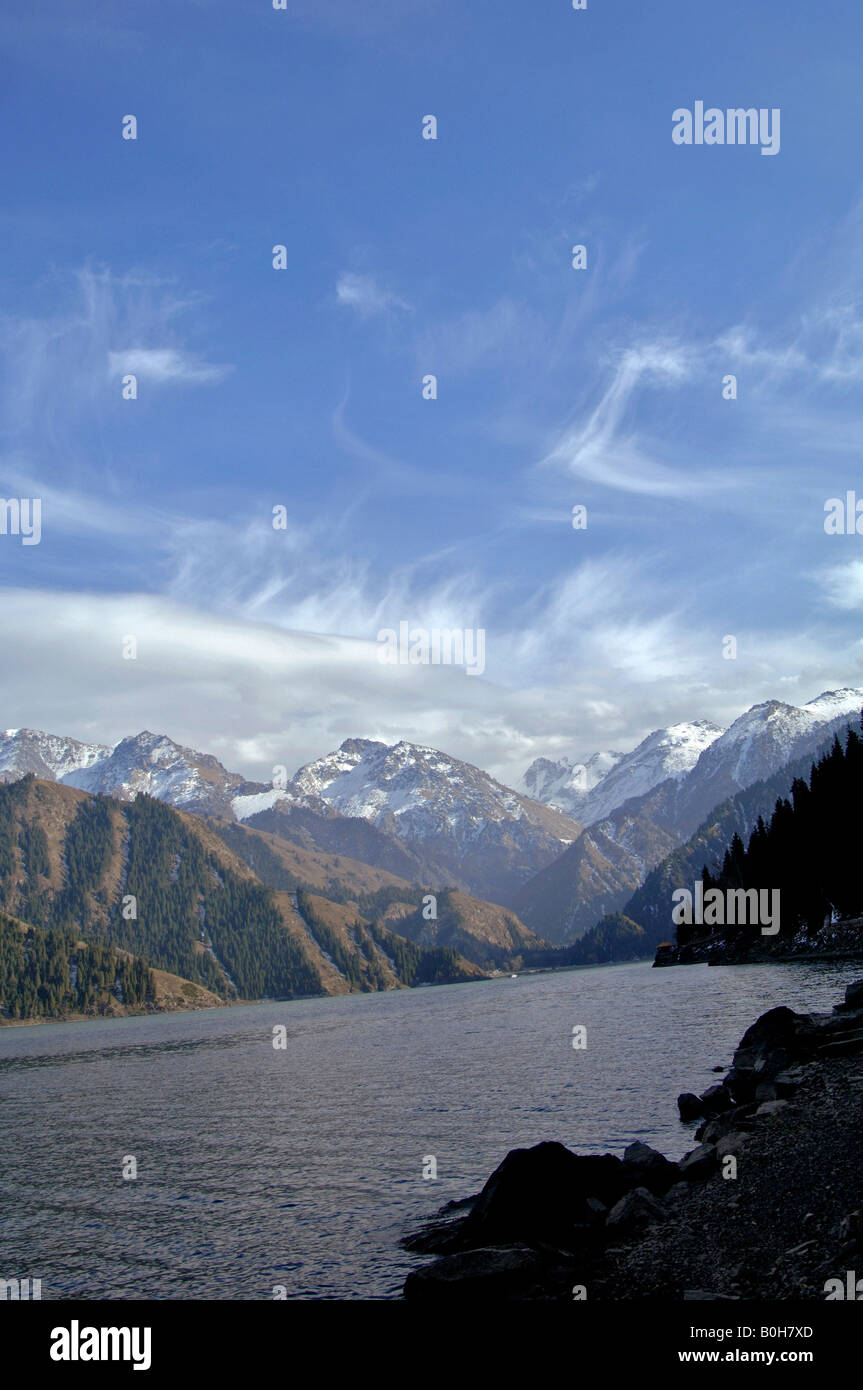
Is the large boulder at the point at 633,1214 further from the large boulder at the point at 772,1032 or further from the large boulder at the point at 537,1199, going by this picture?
the large boulder at the point at 772,1032

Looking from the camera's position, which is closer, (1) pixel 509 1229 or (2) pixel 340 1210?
(1) pixel 509 1229

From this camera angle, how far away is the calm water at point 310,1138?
32.0 metres

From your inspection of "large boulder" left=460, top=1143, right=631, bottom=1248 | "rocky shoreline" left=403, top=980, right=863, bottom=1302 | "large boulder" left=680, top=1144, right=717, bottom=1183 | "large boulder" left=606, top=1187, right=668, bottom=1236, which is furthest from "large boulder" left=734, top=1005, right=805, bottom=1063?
"large boulder" left=606, top=1187, right=668, bottom=1236

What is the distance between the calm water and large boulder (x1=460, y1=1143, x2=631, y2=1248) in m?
3.34

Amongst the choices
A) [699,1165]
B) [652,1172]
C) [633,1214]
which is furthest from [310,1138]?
[633,1214]

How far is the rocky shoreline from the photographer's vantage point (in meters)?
21.1

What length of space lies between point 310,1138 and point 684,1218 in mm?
32712

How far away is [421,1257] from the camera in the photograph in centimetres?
2958

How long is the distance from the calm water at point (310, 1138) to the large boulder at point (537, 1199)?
3.34m

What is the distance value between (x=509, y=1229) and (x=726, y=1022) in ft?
196

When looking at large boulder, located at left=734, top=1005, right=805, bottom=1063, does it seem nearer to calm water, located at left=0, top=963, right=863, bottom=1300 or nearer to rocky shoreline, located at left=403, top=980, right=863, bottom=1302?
calm water, located at left=0, top=963, right=863, bottom=1300
